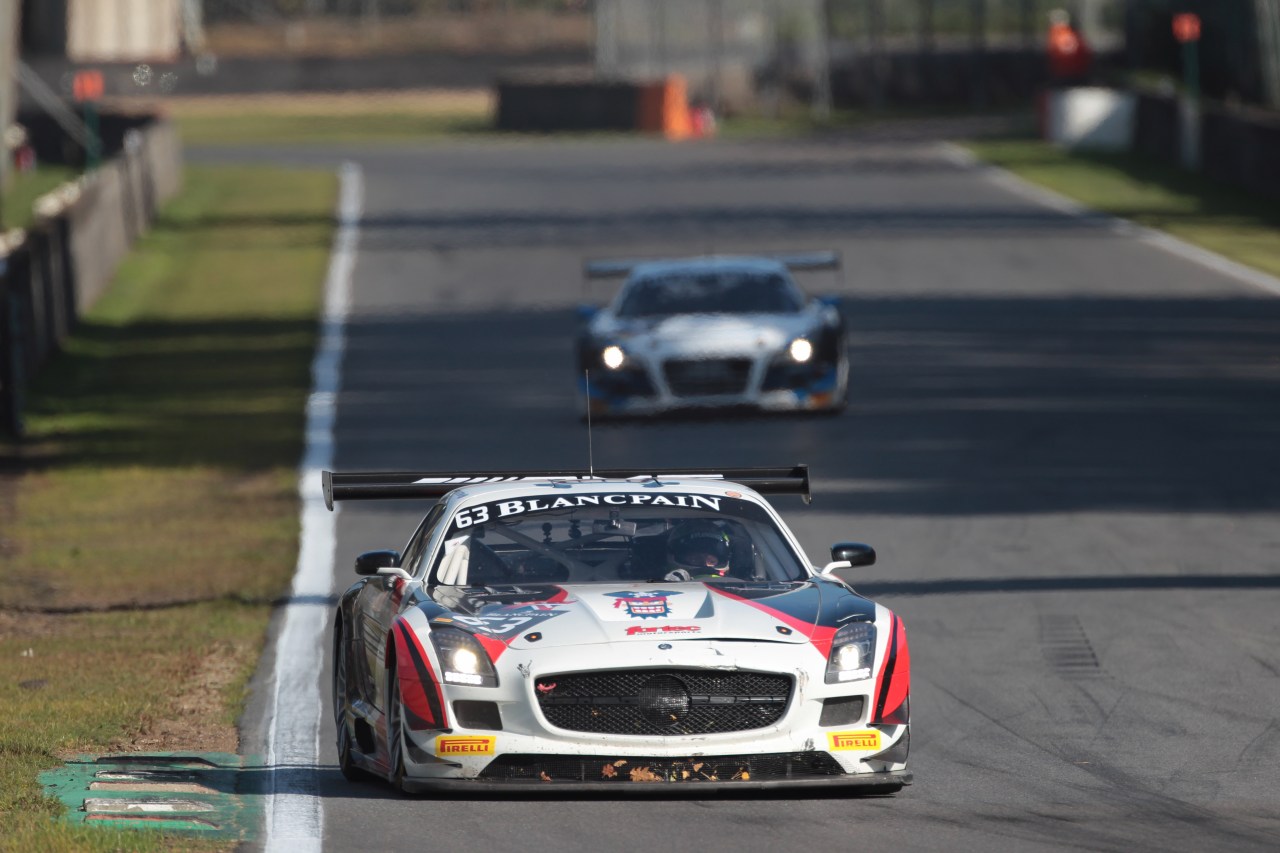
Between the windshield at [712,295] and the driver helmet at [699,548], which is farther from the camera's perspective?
A: the windshield at [712,295]

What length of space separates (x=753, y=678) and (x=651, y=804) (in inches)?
25.4

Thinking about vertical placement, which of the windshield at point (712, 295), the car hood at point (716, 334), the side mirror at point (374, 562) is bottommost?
the car hood at point (716, 334)

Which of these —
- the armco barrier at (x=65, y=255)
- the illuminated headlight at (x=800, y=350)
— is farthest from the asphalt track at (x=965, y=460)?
the armco barrier at (x=65, y=255)

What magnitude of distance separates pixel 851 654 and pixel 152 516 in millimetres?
10703

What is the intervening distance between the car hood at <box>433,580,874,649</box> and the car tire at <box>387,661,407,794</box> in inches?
13.3

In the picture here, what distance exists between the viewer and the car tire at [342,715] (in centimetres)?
937

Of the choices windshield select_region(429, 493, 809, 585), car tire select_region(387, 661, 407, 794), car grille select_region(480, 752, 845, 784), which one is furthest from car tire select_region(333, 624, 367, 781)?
car grille select_region(480, 752, 845, 784)

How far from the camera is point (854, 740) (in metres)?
8.54

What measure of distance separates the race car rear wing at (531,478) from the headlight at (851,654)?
58.5 inches

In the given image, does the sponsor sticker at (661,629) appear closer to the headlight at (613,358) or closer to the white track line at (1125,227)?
the headlight at (613,358)

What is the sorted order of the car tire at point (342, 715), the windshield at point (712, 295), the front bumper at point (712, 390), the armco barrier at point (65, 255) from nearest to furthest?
the car tire at point (342, 715), the front bumper at point (712, 390), the windshield at point (712, 295), the armco barrier at point (65, 255)

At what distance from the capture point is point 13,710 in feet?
35.7

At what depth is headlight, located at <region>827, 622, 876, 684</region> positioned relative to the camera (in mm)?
8586

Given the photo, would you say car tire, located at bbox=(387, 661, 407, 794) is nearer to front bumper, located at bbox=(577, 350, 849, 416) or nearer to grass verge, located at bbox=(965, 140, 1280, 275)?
front bumper, located at bbox=(577, 350, 849, 416)
